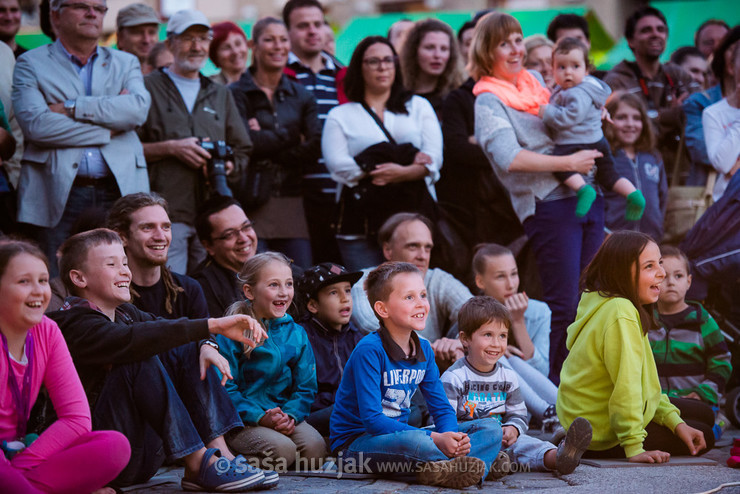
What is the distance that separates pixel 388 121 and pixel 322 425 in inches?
95.6

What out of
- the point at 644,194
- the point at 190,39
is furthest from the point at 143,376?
the point at 644,194

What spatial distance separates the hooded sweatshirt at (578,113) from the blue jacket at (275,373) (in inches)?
89.6

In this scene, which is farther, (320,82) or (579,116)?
(320,82)

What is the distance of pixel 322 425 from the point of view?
5.22 m

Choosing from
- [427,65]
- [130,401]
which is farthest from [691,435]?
[427,65]

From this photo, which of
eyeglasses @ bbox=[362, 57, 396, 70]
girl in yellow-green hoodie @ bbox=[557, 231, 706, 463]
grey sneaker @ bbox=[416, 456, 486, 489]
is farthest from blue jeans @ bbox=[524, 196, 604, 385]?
grey sneaker @ bbox=[416, 456, 486, 489]

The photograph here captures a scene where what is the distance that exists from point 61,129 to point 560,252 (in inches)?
125

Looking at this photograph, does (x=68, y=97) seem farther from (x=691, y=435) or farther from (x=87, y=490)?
(x=691, y=435)

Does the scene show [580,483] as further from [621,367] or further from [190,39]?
[190,39]

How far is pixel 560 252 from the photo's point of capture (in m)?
6.00

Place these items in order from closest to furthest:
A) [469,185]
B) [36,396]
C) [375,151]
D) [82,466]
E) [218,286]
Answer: [82,466], [36,396], [218,286], [375,151], [469,185]

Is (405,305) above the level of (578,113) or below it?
below

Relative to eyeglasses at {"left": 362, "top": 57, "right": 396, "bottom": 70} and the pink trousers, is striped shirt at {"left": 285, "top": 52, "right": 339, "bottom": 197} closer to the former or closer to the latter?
eyeglasses at {"left": 362, "top": 57, "right": 396, "bottom": 70}

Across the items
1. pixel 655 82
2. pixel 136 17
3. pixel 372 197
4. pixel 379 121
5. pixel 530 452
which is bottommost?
pixel 530 452
